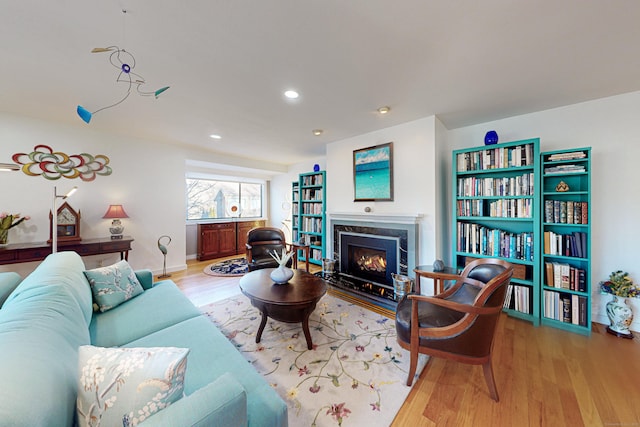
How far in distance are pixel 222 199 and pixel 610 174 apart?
22.5 feet

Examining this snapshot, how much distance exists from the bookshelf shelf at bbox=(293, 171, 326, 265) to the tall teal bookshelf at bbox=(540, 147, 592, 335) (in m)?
3.09

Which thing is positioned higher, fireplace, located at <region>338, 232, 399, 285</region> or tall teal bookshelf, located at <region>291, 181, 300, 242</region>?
tall teal bookshelf, located at <region>291, 181, 300, 242</region>

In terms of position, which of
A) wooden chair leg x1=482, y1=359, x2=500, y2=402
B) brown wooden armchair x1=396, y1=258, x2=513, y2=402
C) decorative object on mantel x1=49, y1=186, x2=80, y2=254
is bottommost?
wooden chair leg x1=482, y1=359, x2=500, y2=402

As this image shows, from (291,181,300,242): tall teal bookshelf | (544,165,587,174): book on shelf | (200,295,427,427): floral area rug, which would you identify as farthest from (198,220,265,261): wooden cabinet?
(544,165,587,174): book on shelf

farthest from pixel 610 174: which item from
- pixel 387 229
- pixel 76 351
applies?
pixel 76 351

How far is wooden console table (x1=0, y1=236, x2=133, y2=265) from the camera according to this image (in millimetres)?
2707

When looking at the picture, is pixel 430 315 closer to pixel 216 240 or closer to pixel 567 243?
pixel 567 243

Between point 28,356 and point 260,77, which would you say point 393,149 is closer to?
point 260,77

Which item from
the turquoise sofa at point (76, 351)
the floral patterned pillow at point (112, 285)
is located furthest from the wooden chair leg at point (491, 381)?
the floral patterned pillow at point (112, 285)

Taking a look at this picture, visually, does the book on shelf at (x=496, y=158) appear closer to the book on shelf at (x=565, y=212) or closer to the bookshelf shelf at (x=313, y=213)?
the book on shelf at (x=565, y=212)

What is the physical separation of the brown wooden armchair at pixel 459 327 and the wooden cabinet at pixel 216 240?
471cm

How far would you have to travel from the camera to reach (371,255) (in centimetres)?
344

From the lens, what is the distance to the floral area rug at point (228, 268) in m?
4.15

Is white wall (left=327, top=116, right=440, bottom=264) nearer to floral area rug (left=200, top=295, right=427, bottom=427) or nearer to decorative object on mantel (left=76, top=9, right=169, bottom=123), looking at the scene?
floral area rug (left=200, top=295, right=427, bottom=427)
